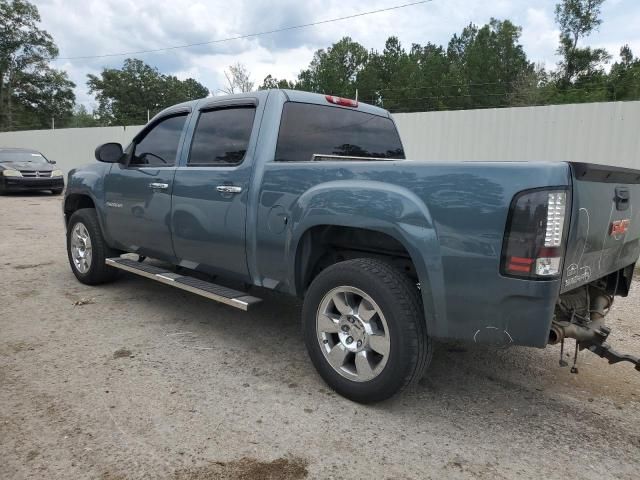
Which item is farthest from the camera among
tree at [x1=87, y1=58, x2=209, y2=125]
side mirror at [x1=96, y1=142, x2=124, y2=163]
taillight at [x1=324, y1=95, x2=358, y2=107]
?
tree at [x1=87, y1=58, x2=209, y2=125]

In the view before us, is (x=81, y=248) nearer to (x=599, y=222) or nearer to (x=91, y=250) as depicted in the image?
(x=91, y=250)

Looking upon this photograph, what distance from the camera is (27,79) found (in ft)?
176

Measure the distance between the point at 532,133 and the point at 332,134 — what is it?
6841 mm

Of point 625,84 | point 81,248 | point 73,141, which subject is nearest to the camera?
point 81,248

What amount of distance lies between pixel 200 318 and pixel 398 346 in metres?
2.38

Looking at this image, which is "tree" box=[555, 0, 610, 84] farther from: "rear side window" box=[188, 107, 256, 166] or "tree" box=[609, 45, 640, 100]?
"rear side window" box=[188, 107, 256, 166]

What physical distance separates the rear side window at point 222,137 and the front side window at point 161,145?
0.28m

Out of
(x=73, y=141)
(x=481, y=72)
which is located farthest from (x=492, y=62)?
(x=73, y=141)

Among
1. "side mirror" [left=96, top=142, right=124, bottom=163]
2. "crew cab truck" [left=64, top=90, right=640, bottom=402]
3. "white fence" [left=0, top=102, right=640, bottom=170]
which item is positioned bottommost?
"crew cab truck" [left=64, top=90, right=640, bottom=402]

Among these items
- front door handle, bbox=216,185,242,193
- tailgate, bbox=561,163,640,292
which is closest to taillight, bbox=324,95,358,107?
front door handle, bbox=216,185,242,193

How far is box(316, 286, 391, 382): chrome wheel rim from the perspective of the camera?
2918 millimetres

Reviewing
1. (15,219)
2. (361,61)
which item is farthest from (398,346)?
(361,61)

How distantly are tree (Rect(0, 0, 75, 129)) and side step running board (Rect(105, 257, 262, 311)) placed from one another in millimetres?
57417

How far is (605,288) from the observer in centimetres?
346
